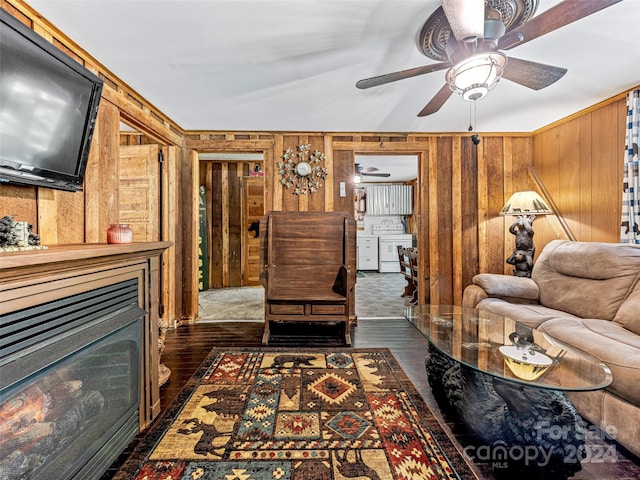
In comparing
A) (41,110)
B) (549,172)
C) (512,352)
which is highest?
(549,172)

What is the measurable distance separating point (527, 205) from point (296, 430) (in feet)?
10.2

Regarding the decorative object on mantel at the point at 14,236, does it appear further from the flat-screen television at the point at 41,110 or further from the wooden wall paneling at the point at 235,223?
the wooden wall paneling at the point at 235,223

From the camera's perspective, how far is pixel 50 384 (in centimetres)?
104

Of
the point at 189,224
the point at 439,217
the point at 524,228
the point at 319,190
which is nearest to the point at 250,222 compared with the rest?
the point at 189,224

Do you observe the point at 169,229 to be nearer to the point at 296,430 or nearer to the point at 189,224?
the point at 189,224

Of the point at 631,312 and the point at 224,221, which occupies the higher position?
the point at 224,221

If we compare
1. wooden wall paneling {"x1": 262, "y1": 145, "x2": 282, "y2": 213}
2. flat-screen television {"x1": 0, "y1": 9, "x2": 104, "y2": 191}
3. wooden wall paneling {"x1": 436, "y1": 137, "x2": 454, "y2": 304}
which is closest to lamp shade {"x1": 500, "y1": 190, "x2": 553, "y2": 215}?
wooden wall paneling {"x1": 436, "y1": 137, "x2": 454, "y2": 304}

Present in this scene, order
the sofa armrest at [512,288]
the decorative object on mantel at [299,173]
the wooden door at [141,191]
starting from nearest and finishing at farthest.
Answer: the sofa armrest at [512,288]
the wooden door at [141,191]
the decorative object on mantel at [299,173]

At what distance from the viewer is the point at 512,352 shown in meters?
1.44

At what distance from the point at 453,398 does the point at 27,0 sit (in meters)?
3.21

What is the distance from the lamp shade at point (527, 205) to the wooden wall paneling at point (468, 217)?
18.1 inches

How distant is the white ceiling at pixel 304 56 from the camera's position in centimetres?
152

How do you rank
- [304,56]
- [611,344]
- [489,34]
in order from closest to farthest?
[489,34] → [611,344] → [304,56]

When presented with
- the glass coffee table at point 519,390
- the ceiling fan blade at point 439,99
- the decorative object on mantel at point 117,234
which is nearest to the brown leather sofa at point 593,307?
the glass coffee table at point 519,390
